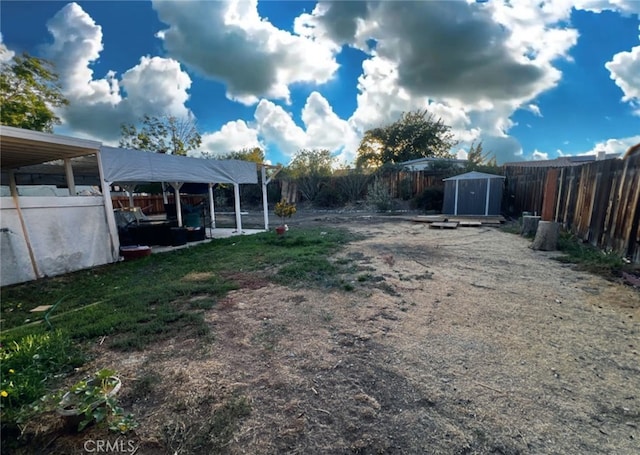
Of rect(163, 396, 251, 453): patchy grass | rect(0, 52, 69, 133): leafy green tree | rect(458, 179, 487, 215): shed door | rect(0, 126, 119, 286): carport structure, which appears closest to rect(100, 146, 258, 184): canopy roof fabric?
rect(0, 126, 119, 286): carport structure

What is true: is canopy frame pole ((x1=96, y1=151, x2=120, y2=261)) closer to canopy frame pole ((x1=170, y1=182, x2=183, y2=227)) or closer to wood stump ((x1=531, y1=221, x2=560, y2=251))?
canopy frame pole ((x1=170, y1=182, x2=183, y2=227))

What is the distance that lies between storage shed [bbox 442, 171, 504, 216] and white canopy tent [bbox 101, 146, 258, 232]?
8865mm

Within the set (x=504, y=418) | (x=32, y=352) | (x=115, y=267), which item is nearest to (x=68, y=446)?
(x=32, y=352)

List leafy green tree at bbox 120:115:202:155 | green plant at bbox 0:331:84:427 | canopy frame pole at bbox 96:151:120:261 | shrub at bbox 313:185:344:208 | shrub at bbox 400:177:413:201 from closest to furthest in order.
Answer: green plant at bbox 0:331:84:427 → canopy frame pole at bbox 96:151:120:261 → shrub at bbox 400:177:413:201 → shrub at bbox 313:185:344:208 → leafy green tree at bbox 120:115:202:155

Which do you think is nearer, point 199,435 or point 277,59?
point 199,435

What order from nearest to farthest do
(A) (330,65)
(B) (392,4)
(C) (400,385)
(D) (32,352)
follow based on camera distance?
(C) (400,385), (D) (32,352), (B) (392,4), (A) (330,65)

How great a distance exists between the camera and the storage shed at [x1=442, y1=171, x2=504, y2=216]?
443 inches

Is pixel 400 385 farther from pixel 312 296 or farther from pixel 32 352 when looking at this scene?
pixel 32 352

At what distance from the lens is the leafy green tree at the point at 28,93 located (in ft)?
34.4

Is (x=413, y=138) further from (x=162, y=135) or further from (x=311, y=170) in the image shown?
(x=162, y=135)

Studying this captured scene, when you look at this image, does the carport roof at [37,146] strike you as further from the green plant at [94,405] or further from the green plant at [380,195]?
the green plant at [380,195]

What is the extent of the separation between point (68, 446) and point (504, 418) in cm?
234

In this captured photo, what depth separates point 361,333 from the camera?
101 inches

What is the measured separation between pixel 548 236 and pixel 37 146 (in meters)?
10.1
